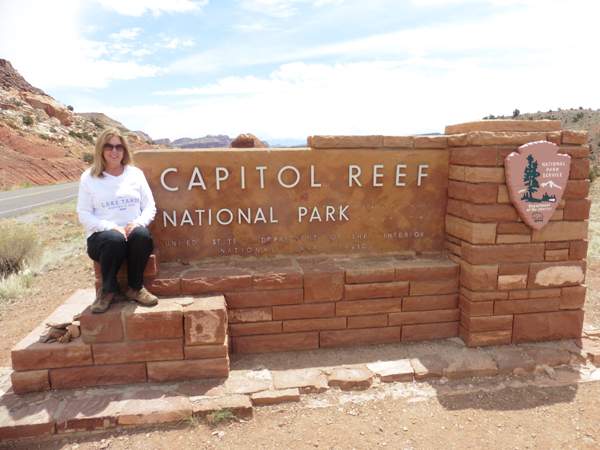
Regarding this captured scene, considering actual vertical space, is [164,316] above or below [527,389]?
above

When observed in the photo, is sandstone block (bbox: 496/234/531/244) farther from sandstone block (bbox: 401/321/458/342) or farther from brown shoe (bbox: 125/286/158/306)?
brown shoe (bbox: 125/286/158/306)

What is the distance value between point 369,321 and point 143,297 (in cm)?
209

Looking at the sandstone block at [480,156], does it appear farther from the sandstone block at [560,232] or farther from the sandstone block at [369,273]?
the sandstone block at [369,273]

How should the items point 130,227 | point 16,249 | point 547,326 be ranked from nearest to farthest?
point 130,227, point 547,326, point 16,249

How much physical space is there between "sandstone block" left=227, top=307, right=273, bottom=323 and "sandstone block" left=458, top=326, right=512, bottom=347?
194 centimetres

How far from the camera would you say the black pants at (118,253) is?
10.0 feet

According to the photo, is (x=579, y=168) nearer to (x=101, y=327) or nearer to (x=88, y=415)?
(x=101, y=327)

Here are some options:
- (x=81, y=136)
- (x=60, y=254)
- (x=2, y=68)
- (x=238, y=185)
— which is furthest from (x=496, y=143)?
(x=2, y=68)

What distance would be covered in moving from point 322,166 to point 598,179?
20074mm

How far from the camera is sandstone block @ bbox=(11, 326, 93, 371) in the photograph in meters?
3.03

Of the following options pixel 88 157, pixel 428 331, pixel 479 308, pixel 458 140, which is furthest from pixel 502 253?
pixel 88 157

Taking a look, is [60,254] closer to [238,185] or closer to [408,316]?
[238,185]

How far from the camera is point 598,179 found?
722 inches

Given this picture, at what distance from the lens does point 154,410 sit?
9.49 ft
